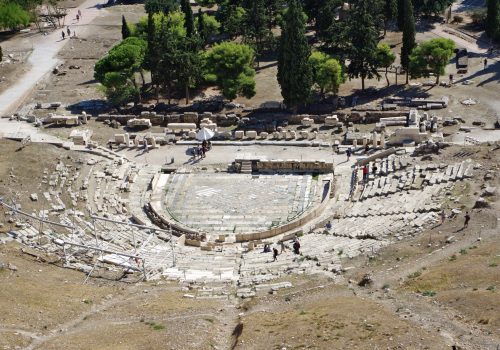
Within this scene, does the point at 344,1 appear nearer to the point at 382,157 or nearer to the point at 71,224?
the point at 382,157

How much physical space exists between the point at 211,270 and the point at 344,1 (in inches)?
2537

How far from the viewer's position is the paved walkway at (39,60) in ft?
257

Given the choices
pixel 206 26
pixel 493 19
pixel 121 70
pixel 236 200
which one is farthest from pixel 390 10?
pixel 236 200

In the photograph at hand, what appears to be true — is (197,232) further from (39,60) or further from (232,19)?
(39,60)

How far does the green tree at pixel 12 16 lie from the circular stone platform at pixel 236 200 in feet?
174

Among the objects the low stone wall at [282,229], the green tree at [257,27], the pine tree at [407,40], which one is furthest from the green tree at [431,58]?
the low stone wall at [282,229]

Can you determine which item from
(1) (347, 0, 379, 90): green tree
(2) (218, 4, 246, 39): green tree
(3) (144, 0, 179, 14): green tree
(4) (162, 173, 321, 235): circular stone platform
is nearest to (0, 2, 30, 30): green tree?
(3) (144, 0, 179, 14): green tree

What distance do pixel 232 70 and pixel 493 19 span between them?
32.7 metres

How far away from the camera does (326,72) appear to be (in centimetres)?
7219

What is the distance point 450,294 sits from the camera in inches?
1419

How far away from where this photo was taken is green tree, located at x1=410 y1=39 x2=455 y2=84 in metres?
73.6

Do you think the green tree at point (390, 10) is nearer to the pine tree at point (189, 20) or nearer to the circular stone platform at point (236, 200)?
the pine tree at point (189, 20)

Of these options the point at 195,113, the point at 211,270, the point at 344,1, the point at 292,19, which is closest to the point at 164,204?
the point at 211,270

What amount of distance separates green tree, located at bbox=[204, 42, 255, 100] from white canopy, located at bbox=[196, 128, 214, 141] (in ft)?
31.9
